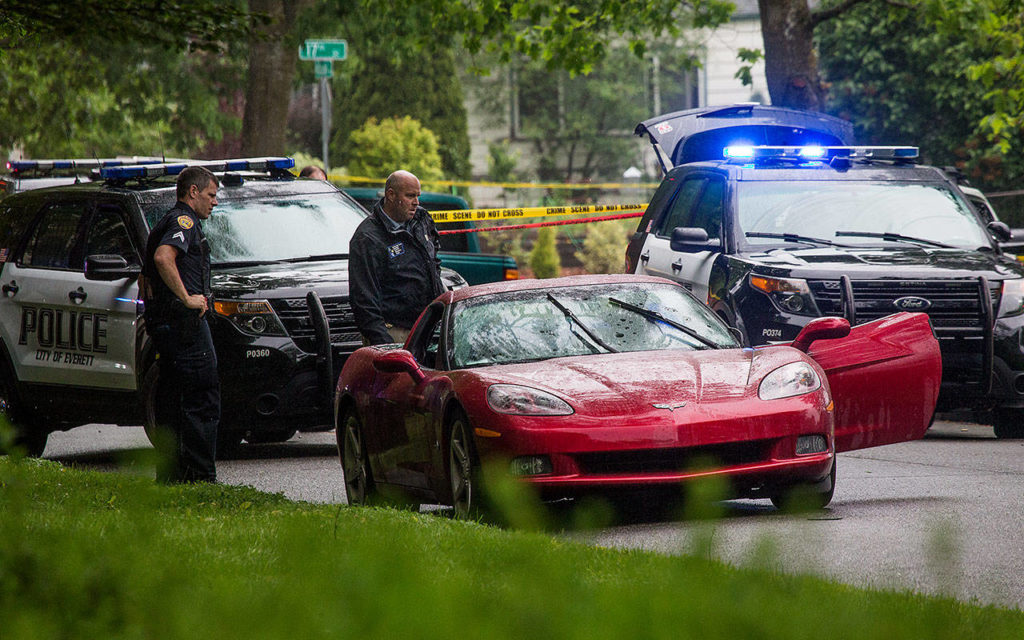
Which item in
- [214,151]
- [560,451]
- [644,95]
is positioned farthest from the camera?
[644,95]

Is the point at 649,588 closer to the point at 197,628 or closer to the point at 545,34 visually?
the point at 197,628

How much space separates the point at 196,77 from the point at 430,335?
843 inches

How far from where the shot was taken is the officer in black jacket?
414 inches

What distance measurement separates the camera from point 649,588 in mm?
2477

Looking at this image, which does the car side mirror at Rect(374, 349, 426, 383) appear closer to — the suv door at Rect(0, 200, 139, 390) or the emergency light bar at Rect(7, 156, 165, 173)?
the suv door at Rect(0, 200, 139, 390)

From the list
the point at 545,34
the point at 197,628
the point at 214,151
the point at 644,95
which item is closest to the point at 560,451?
the point at 197,628

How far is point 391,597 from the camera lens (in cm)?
215

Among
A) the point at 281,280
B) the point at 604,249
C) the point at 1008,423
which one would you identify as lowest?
the point at 1008,423

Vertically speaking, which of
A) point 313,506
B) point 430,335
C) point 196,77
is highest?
point 196,77

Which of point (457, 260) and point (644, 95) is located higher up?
point (644, 95)

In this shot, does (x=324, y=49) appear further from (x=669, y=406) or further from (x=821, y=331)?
(x=669, y=406)

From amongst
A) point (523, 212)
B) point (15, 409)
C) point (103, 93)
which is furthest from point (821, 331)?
point (103, 93)

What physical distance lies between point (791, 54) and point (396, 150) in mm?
19541

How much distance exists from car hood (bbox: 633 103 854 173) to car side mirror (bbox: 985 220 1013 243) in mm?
3570
